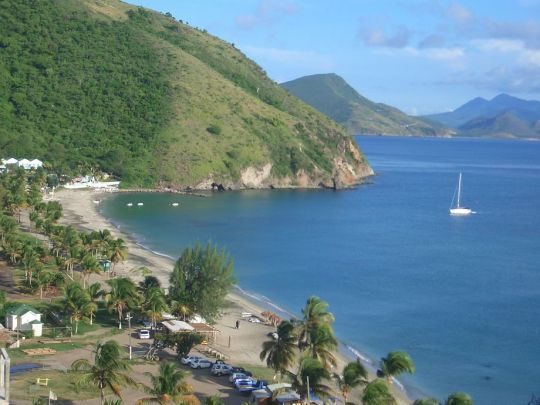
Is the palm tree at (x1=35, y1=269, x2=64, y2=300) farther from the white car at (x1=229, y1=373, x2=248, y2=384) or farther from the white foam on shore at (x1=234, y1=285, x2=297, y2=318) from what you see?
the white car at (x1=229, y1=373, x2=248, y2=384)

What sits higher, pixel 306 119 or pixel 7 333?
pixel 306 119

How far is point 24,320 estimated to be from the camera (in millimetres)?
47719

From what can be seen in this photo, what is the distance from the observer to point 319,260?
82.4m

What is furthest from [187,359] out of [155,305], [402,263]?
[402,263]

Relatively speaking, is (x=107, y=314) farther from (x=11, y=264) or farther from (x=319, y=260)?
(x=319, y=260)

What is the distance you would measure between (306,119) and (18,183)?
87368mm

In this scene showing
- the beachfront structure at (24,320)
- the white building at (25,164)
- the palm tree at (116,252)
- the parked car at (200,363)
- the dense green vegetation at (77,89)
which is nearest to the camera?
the parked car at (200,363)

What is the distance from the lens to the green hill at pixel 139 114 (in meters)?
140

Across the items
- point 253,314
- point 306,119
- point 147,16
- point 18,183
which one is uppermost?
point 147,16

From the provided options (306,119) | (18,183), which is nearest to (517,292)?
(18,183)

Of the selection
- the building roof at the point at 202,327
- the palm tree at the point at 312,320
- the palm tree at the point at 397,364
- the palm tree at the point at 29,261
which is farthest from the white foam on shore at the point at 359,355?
the palm tree at the point at 29,261

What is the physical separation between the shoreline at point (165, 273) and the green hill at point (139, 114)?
1972cm

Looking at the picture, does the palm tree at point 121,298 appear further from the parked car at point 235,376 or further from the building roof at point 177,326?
the parked car at point 235,376

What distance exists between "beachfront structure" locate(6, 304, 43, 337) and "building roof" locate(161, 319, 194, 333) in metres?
7.38
